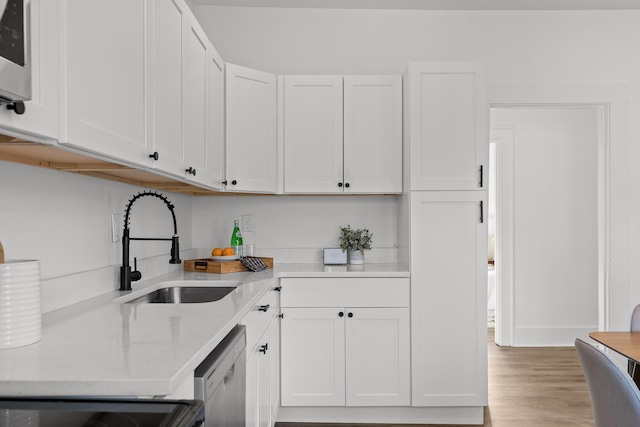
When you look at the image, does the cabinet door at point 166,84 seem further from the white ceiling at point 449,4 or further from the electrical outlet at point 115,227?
the white ceiling at point 449,4

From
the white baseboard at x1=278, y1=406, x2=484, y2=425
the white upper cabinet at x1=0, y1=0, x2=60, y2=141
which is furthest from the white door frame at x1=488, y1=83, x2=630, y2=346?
the white upper cabinet at x1=0, y1=0, x2=60, y2=141

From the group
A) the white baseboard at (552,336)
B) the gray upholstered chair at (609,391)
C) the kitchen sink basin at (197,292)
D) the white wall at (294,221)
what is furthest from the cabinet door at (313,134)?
the white baseboard at (552,336)

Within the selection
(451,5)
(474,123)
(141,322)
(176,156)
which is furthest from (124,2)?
(451,5)

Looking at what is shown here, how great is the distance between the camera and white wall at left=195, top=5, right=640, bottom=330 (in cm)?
338

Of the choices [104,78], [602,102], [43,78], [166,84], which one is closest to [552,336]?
[602,102]

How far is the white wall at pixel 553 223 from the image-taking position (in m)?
4.62

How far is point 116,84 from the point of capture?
1484 millimetres

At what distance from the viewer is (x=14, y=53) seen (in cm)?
93

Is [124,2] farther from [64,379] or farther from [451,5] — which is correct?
[451,5]

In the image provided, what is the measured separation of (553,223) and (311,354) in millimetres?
2926

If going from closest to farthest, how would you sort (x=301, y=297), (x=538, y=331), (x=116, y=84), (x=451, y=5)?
(x=116, y=84)
(x=301, y=297)
(x=451, y=5)
(x=538, y=331)

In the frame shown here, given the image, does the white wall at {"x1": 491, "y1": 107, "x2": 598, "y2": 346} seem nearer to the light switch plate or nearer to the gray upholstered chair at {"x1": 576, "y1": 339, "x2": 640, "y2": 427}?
the light switch plate

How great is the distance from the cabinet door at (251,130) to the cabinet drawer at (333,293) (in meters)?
0.66

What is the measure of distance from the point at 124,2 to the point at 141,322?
99 cm
